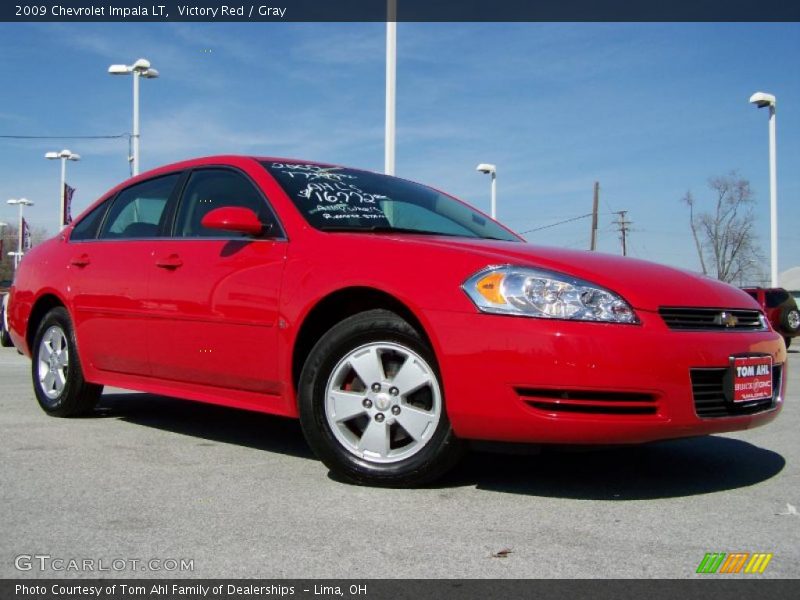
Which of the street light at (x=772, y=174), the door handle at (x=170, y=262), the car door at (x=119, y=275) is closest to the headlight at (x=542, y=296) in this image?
the door handle at (x=170, y=262)

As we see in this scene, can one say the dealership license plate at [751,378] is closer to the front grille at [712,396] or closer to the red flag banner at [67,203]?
the front grille at [712,396]

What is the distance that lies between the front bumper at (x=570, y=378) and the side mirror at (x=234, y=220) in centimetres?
119

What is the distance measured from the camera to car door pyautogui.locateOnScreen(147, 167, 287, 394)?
159 inches

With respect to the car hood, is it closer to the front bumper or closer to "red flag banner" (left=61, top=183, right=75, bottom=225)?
the front bumper

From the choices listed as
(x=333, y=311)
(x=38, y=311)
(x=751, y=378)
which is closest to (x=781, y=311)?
(x=751, y=378)

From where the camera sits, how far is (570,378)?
3191 millimetres

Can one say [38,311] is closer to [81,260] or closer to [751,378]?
[81,260]

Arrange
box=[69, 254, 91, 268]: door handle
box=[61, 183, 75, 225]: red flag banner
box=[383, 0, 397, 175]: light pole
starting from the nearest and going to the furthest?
box=[69, 254, 91, 268]: door handle → box=[383, 0, 397, 175]: light pole → box=[61, 183, 75, 225]: red flag banner

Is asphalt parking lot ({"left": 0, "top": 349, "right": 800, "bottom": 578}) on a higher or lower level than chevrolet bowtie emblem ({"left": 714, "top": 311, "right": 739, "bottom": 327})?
lower

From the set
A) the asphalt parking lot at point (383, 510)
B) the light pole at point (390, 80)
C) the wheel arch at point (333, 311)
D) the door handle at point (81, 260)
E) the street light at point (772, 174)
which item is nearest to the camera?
the asphalt parking lot at point (383, 510)

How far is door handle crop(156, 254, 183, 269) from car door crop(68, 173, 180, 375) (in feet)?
0.42

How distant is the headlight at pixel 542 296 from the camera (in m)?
3.27
